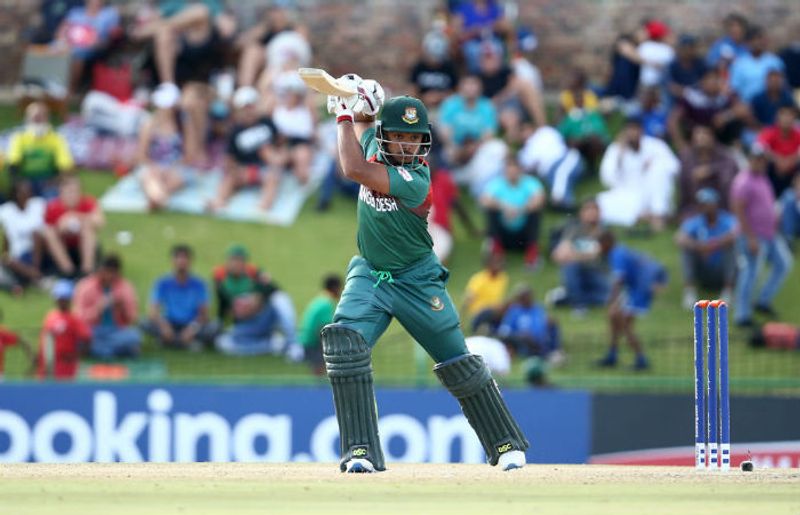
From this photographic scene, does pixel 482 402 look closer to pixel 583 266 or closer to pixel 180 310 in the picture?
pixel 180 310

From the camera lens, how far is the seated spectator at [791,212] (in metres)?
19.2

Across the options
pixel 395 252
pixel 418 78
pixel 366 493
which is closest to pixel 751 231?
pixel 418 78

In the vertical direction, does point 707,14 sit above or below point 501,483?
above

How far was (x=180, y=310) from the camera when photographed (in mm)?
17906

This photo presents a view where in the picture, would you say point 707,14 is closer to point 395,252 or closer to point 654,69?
point 654,69

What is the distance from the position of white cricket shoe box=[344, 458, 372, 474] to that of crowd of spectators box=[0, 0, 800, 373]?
753 cm

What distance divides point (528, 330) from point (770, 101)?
538 centimetres

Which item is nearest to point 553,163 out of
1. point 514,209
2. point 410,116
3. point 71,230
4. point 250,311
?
point 514,209

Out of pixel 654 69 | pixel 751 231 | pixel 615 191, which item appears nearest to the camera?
pixel 751 231

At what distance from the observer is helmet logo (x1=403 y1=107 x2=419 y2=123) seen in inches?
362

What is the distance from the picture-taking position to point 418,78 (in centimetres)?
2130

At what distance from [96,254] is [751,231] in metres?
7.30

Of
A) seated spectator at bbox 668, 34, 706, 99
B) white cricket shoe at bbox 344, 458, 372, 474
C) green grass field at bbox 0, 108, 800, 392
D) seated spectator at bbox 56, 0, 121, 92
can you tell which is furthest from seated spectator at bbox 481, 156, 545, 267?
white cricket shoe at bbox 344, 458, 372, 474

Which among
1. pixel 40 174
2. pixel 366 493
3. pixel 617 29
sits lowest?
pixel 366 493
